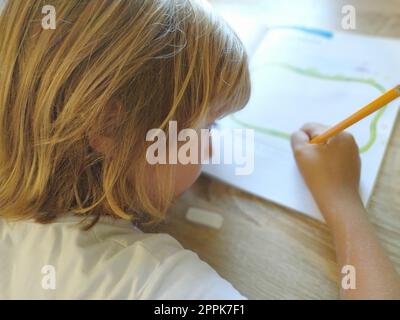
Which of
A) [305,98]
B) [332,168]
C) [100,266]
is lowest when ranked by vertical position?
[100,266]

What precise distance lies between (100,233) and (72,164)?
0.30 ft

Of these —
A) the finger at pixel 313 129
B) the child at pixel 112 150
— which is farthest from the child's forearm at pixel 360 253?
the finger at pixel 313 129

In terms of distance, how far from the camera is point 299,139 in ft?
1.87

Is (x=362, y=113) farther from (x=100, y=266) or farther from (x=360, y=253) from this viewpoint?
(x=100, y=266)

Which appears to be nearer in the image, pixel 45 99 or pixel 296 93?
pixel 45 99

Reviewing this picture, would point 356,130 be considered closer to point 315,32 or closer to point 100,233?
point 315,32

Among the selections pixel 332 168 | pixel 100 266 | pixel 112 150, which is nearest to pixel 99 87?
pixel 112 150

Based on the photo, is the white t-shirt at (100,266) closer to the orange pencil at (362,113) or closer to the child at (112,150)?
the child at (112,150)

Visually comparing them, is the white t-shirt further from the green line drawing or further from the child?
the green line drawing

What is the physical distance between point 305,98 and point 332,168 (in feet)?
0.46

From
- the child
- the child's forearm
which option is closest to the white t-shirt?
the child

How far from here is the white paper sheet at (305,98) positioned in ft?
1.84
